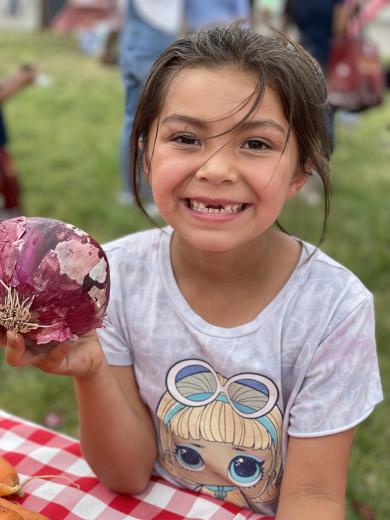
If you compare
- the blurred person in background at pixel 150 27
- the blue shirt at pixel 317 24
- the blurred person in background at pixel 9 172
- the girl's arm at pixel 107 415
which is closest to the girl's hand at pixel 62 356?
the girl's arm at pixel 107 415

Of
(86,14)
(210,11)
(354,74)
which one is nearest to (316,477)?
(210,11)

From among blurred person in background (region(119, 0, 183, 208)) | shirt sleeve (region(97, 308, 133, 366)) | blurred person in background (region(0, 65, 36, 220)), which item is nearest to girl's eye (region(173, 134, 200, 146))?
shirt sleeve (region(97, 308, 133, 366))


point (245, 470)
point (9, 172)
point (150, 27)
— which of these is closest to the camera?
point (245, 470)

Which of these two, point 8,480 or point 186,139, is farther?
point 8,480

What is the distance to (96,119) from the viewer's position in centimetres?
705

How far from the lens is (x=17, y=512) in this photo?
4.62ft

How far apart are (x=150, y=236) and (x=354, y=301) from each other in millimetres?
516

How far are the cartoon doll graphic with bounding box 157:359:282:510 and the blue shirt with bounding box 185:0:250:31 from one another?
3.09m

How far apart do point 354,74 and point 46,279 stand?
4543 mm

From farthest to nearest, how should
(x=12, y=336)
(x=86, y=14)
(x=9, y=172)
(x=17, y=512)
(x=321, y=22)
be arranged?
1. (x=86, y=14)
2. (x=321, y=22)
3. (x=9, y=172)
4. (x=17, y=512)
5. (x=12, y=336)

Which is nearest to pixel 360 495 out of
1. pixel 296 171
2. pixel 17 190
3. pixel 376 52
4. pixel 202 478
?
pixel 202 478

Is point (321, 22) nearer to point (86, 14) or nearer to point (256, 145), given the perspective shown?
point (256, 145)

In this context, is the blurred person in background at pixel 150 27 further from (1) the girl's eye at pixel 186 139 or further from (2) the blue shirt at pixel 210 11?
(1) the girl's eye at pixel 186 139

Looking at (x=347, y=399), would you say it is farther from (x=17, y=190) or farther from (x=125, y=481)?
(x=17, y=190)
